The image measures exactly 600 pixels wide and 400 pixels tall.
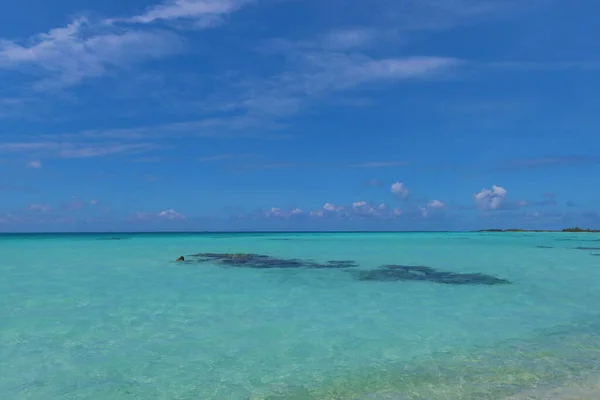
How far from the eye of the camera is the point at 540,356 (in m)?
8.84

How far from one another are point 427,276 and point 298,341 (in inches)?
532

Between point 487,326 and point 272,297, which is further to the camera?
point 272,297

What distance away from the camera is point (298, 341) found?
10.2m

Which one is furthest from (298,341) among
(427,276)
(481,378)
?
(427,276)

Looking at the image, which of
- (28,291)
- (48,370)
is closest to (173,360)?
(48,370)

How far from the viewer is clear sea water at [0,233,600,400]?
24.2 feet

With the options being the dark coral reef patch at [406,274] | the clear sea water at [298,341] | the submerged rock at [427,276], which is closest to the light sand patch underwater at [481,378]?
the clear sea water at [298,341]

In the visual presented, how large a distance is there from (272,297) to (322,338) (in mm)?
5699

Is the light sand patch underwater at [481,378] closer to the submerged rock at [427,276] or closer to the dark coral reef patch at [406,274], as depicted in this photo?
the submerged rock at [427,276]

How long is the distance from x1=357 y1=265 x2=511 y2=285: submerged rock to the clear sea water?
1.53m

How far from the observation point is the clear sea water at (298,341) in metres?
7.39

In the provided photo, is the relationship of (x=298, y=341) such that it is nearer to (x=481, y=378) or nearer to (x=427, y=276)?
(x=481, y=378)

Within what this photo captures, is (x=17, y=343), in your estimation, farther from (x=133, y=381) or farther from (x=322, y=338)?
(x=322, y=338)

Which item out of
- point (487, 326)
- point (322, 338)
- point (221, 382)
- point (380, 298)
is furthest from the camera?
point (380, 298)
